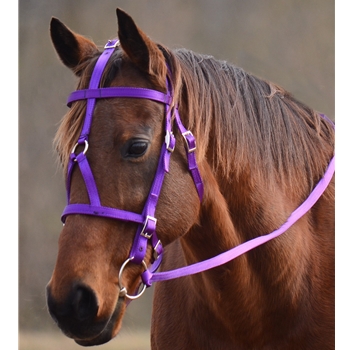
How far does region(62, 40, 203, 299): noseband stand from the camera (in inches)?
50.4

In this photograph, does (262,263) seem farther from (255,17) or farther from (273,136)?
(255,17)

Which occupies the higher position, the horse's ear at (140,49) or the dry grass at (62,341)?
the horse's ear at (140,49)

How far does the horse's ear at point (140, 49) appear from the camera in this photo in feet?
4.34

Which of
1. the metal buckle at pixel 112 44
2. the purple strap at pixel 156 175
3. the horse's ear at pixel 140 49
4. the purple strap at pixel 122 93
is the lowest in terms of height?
the purple strap at pixel 156 175

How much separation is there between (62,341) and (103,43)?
1574 millimetres

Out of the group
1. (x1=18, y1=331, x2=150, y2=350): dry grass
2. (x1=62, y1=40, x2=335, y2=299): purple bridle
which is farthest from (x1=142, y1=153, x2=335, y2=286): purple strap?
(x1=18, y1=331, x2=150, y2=350): dry grass

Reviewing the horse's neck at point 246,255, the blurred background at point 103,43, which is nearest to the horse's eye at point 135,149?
the horse's neck at point 246,255

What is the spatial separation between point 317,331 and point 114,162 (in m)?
0.96

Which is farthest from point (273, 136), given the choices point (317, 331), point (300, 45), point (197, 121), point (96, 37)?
point (96, 37)

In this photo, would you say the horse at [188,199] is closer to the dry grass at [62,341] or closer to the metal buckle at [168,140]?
the metal buckle at [168,140]

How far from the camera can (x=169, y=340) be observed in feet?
5.99

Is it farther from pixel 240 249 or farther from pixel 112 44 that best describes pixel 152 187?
pixel 112 44

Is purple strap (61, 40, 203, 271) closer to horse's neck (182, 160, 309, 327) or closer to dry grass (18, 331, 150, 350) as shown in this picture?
horse's neck (182, 160, 309, 327)

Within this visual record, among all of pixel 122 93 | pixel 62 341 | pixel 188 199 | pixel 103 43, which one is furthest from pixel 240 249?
pixel 62 341
